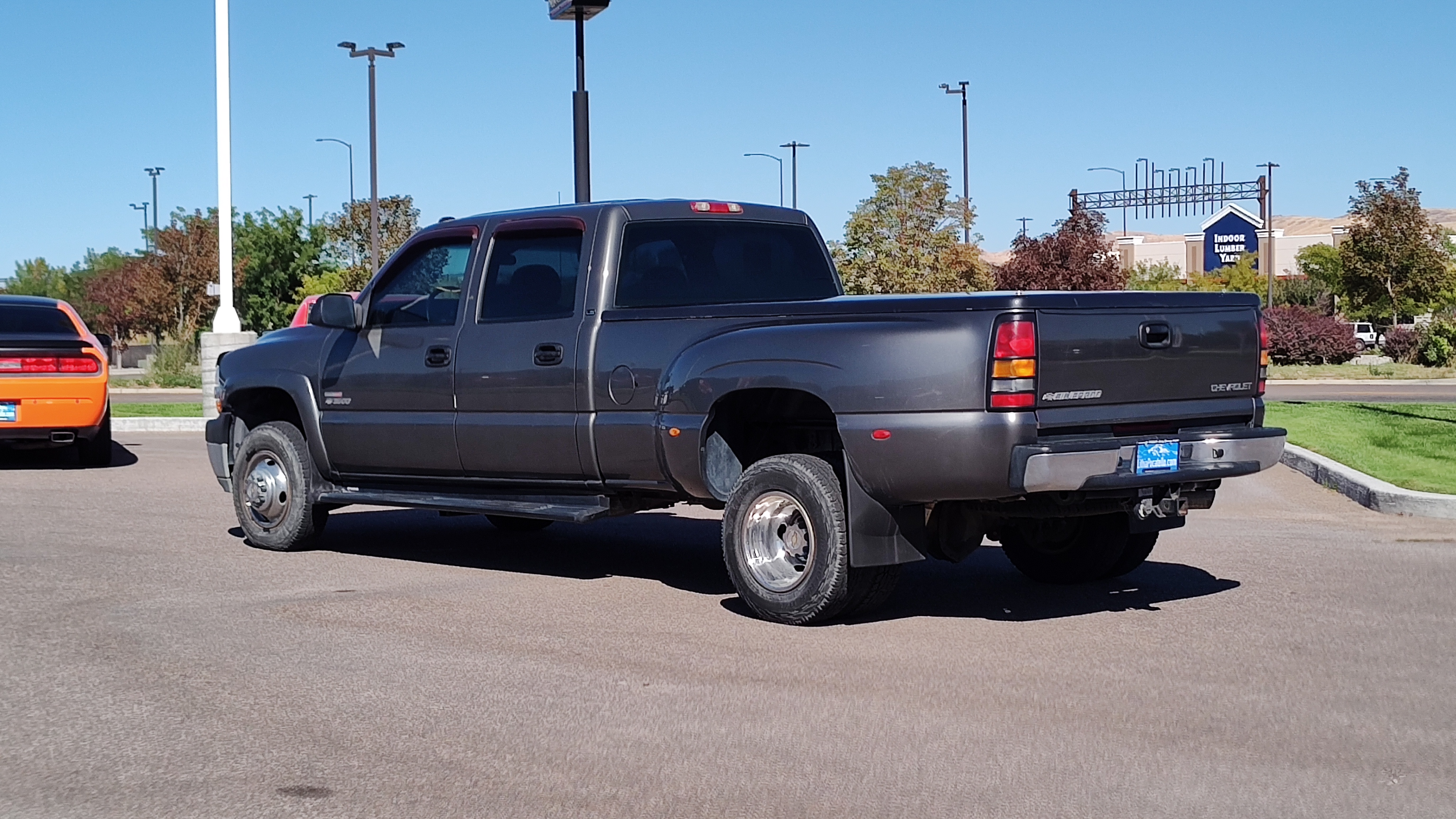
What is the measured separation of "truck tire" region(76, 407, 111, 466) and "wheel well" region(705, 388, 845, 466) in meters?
9.84

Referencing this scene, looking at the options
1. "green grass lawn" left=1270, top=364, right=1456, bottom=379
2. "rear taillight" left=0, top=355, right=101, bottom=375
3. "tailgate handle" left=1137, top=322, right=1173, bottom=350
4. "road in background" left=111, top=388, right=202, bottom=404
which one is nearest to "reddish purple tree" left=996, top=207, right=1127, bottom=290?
"green grass lawn" left=1270, top=364, right=1456, bottom=379

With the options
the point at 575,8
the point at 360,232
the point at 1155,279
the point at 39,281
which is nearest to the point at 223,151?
the point at 575,8

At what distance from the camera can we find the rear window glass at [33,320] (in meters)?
15.7

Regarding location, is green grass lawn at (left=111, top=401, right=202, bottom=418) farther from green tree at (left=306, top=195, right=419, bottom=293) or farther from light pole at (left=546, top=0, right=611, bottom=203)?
green tree at (left=306, top=195, right=419, bottom=293)

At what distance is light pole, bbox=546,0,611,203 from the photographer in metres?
18.5

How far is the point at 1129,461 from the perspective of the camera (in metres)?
7.11

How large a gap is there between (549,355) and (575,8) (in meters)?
11.4

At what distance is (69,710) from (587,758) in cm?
204

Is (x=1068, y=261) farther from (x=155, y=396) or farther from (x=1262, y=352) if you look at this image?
(x=1262, y=352)

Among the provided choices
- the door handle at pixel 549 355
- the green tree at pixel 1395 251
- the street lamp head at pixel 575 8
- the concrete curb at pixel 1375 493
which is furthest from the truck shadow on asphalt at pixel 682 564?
the green tree at pixel 1395 251

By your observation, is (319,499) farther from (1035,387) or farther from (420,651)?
(1035,387)

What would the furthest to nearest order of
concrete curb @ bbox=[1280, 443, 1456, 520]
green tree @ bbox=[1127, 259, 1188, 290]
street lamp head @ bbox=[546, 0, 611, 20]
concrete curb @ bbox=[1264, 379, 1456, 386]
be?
green tree @ bbox=[1127, 259, 1188, 290]
concrete curb @ bbox=[1264, 379, 1456, 386]
street lamp head @ bbox=[546, 0, 611, 20]
concrete curb @ bbox=[1280, 443, 1456, 520]

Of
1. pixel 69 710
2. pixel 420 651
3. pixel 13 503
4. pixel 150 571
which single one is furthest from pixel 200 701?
pixel 13 503

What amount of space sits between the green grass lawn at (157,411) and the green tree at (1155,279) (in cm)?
1890
